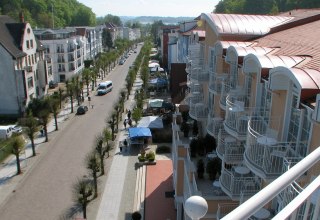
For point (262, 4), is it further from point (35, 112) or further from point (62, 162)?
point (62, 162)

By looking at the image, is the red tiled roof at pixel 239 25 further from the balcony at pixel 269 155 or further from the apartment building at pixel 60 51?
the apartment building at pixel 60 51

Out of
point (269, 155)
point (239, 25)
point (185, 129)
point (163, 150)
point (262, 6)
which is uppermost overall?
point (262, 6)

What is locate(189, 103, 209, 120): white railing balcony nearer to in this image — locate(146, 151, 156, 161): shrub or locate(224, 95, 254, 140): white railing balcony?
locate(224, 95, 254, 140): white railing balcony

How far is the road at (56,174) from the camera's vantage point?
72.8 feet

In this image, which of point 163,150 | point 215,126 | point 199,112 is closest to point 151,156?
point 163,150

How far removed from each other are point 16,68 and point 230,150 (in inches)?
1360

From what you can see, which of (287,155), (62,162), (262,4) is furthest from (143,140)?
(262,4)

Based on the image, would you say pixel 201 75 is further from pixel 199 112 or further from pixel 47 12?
pixel 47 12

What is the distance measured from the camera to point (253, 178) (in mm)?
12859

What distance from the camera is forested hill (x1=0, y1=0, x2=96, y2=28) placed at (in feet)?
325

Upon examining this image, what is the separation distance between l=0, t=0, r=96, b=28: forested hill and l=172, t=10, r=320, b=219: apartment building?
8512cm

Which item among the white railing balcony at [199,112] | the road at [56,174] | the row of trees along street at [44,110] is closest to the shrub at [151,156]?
the road at [56,174]

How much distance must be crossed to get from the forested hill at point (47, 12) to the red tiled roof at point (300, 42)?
87811 mm

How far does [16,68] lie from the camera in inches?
1629
